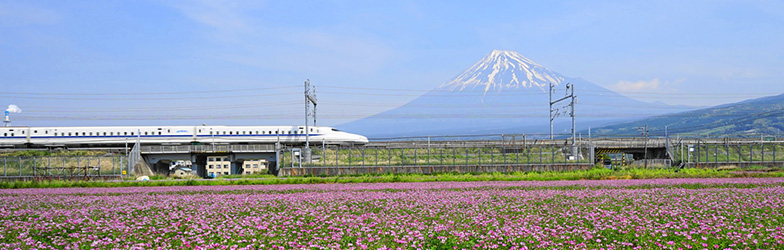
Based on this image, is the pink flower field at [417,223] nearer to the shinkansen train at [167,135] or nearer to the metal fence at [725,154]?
the metal fence at [725,154]

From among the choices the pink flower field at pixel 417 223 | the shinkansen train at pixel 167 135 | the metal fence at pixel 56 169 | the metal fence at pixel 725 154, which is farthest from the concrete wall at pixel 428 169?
the shinkansen train at pixel 167 135

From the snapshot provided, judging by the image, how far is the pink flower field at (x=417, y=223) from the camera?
407 inches

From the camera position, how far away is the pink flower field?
10336mm

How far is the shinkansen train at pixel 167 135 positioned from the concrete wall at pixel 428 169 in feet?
84.5

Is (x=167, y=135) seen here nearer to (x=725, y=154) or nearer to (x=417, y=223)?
(x=725, y=154)

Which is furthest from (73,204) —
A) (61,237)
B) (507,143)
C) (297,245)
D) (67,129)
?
(67,129)

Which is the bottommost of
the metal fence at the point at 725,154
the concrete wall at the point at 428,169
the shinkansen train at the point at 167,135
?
the concrete wall at the point at 428,169

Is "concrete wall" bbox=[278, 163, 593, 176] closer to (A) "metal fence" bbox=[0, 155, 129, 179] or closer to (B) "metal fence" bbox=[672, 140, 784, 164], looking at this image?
(B) "metal fence" bbox=[672, 140, 784, 164]

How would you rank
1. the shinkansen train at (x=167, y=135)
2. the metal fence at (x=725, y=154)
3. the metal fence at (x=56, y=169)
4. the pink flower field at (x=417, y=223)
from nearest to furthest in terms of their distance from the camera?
the pink flower field at (x=417, y=223), the metal fence at (x=56, y=169), the metal fence at (x=725, y=154), the shinkansen train at (x=167, y=135)

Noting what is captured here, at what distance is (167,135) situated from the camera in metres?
71.3

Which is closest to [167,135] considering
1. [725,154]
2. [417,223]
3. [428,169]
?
[428,169]

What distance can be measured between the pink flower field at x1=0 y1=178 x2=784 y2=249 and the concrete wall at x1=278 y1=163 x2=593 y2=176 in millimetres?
22202

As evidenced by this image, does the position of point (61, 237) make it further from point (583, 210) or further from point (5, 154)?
point (5, 154)

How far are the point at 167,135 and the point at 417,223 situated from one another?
212 feet
